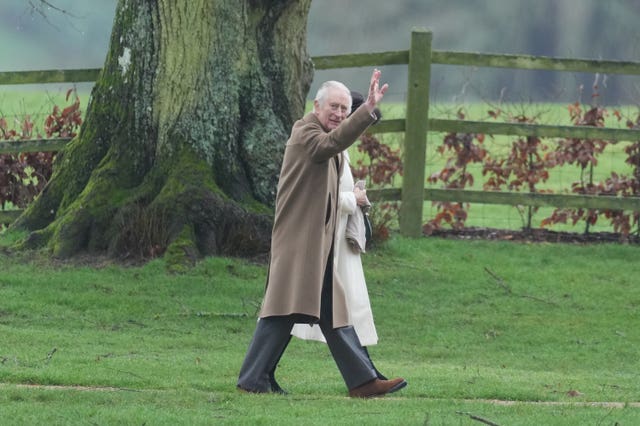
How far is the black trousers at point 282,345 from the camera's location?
8758 mm

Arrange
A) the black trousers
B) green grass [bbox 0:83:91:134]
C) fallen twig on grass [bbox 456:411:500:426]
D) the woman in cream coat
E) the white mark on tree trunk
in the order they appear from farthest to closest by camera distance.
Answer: green grass [bbox 0:83:91:134] → the white mark on tree trunk → the woman in cream coat → the black trousers → fallen twig on grass [bbox 456:411:500:426]

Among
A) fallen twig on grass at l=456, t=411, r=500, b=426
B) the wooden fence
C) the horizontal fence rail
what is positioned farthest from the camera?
the wooden fence

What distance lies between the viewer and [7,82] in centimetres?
1419

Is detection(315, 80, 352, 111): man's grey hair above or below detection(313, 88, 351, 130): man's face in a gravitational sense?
above

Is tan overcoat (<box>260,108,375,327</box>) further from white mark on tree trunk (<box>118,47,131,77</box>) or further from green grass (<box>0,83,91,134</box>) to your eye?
green grass (<box>0,83,91,134</box>)

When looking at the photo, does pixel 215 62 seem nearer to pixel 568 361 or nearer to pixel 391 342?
pixel 391 342

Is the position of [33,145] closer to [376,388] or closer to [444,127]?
[444,127]

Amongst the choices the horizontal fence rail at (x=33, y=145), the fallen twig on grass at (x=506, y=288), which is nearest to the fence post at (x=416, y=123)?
the fallen twig on grass at (x=506, y=288)

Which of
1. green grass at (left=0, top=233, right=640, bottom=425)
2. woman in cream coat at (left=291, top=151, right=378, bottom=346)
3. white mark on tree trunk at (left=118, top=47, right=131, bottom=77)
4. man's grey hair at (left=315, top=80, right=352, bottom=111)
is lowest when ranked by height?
green grass at (left=0, top=233, right=640, bottom=425)

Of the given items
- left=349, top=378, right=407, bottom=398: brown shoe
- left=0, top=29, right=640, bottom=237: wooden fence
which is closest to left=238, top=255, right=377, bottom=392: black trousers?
left=349, top=378, right=407, bottom=398: brown shoe

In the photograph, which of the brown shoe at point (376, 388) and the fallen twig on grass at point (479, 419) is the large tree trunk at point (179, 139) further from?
the fallen twig on grass at point (479, 419)

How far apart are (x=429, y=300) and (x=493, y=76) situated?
47.9 feet

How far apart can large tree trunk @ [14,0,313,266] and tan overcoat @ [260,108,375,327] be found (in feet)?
14.5

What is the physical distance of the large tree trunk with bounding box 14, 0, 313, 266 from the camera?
13.1 metres
